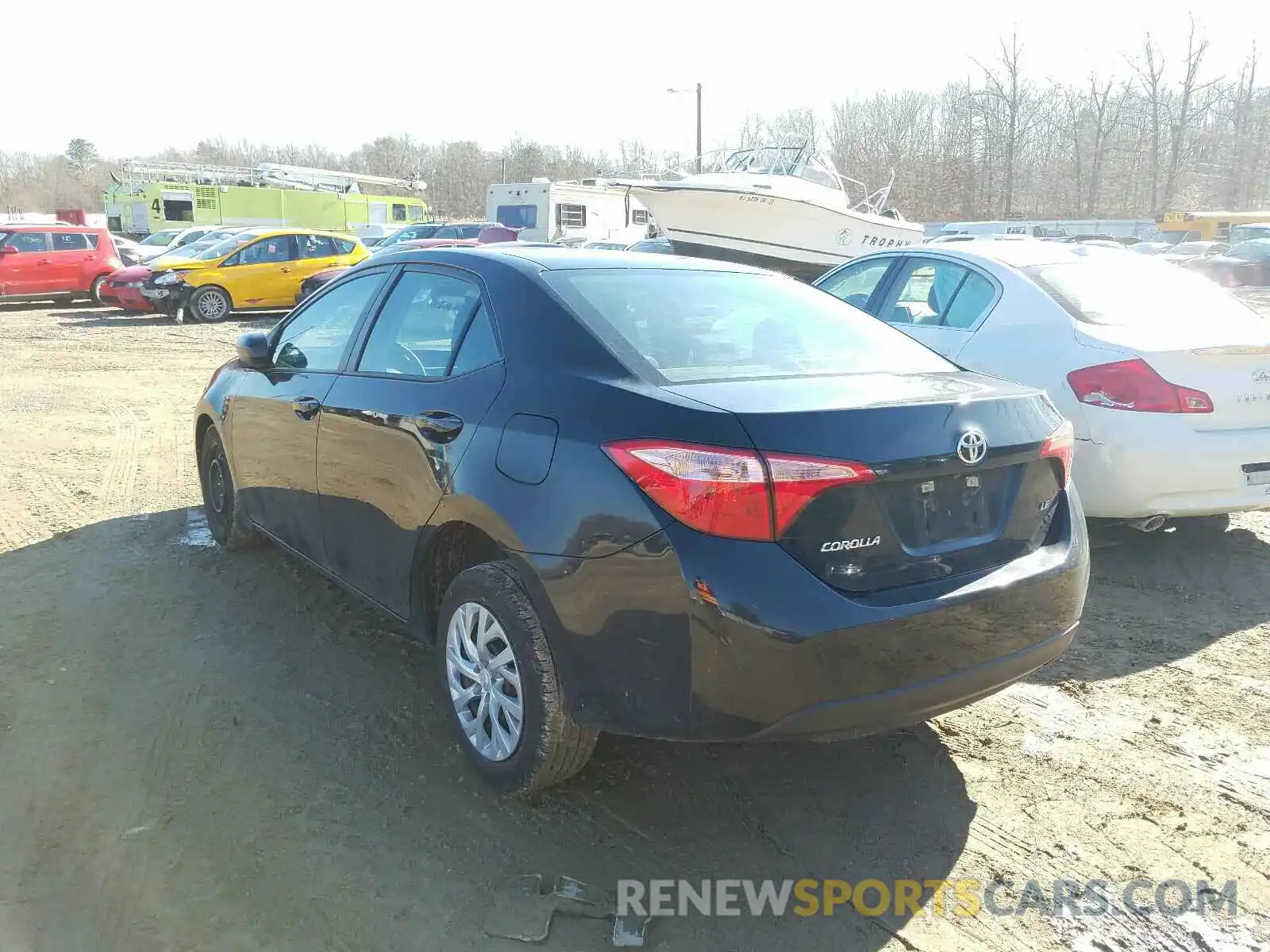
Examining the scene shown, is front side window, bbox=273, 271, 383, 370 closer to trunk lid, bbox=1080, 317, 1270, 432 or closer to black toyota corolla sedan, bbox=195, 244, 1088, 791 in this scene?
black toyota corolla sedan, bbox=195, 244, 1088, 791

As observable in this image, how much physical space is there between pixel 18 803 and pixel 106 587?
1929 millimetres

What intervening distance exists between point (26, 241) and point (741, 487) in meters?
21.4

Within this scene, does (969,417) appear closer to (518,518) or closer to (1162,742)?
(518,518)

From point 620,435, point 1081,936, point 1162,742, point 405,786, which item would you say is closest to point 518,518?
point 620,435

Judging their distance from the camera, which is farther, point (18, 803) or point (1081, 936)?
point (18, 803)

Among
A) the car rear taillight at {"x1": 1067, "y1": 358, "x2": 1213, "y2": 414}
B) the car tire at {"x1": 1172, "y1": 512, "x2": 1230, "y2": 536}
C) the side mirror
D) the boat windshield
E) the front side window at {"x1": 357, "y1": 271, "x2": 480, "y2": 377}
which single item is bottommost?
the car tire at {"x1": 1172, "y1": 512, "x2": 1230, "y2": 536}

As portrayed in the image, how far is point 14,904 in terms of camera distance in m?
2.47

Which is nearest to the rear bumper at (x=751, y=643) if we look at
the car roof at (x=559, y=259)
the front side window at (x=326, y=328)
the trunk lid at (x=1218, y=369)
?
the car roof at (x=559, y=259)

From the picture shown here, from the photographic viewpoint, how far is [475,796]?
2951 mm

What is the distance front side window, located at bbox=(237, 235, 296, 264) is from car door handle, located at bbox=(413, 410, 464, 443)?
53.5 feet

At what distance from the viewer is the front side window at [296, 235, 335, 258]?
1811 centimetres

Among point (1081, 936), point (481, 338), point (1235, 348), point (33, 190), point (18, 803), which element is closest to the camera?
point (1081, 936)

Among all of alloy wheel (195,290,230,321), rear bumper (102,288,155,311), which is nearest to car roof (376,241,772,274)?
alloy wheel (195,290,230,321)

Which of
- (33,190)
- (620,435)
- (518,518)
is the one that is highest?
(33,190)
